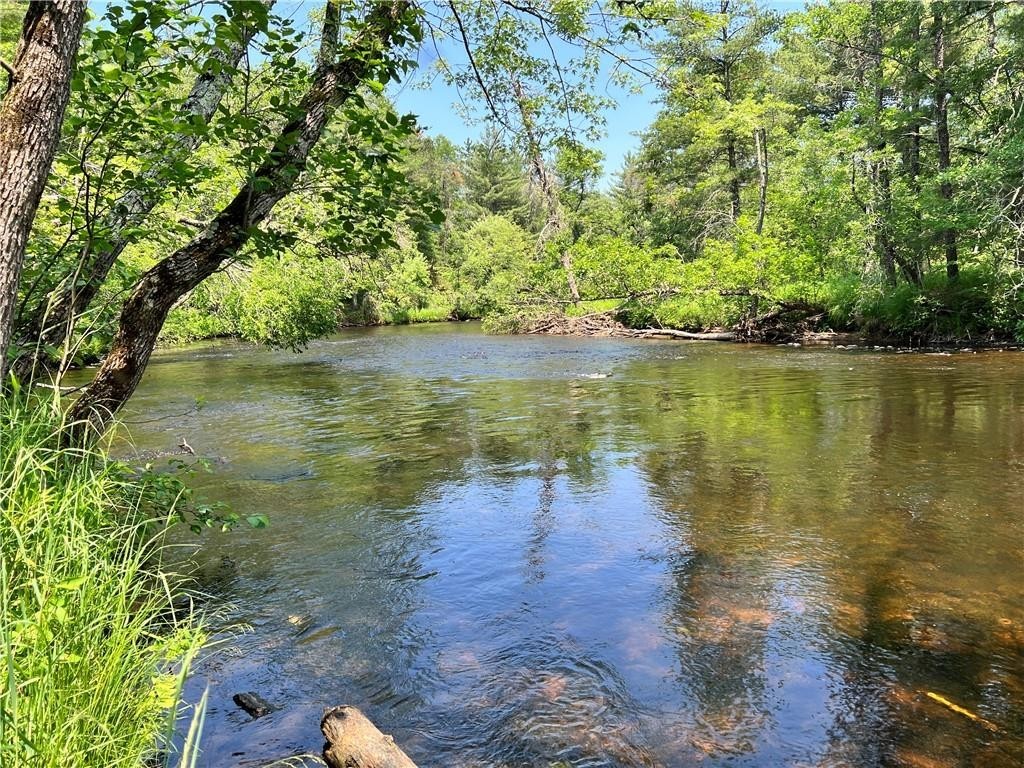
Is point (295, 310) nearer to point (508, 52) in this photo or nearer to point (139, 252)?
point (139, 252)

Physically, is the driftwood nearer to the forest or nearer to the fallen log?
the forest

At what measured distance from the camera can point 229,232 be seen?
4281 millimetres

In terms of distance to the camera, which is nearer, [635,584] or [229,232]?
[229,232]

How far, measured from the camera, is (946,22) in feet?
60.7

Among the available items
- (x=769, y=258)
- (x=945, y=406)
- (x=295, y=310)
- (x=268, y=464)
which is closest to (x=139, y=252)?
(x=268, y=464)

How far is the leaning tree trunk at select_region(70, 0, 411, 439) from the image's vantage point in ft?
13.5

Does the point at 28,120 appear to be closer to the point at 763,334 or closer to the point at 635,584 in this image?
the point at 635,584

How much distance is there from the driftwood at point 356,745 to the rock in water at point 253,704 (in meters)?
1.06

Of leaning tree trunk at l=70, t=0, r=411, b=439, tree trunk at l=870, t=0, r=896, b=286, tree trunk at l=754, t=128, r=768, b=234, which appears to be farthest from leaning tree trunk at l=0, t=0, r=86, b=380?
tree trunk at l=754, t=128, r=768, b=234

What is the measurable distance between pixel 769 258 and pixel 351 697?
2343 cm

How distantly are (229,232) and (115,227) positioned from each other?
0.79m

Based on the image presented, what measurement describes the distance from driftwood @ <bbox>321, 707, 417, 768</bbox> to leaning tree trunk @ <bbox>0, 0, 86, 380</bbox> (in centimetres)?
184

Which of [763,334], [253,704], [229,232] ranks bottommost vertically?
[253,704]

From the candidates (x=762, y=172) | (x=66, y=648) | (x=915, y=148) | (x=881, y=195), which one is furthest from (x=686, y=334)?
(x=66, y=648)
